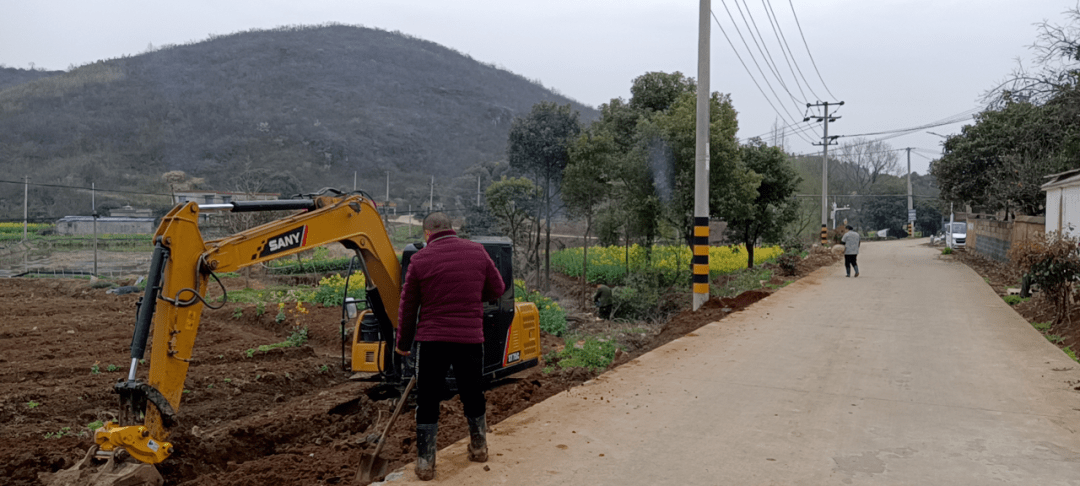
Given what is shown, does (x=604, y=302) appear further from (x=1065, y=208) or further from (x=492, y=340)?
(x=1065, y=208)

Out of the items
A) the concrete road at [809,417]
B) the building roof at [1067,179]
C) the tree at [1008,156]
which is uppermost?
the tree at [1008,156]

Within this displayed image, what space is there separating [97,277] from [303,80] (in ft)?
320

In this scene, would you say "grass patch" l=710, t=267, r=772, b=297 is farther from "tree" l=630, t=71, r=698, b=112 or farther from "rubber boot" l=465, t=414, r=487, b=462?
"rubber boot" l=465, t=414, r=487, b=462

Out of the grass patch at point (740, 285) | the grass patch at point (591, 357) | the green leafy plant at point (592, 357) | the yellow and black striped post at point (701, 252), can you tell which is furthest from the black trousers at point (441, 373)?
the grass patch at point (740, 285)

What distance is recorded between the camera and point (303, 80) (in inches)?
4461

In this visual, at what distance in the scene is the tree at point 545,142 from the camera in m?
27.1

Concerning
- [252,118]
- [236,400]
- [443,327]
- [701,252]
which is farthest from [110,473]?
[252,118]

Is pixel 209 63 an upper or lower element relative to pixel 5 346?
upper

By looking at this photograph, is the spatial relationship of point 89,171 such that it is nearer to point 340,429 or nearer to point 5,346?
point 5,346

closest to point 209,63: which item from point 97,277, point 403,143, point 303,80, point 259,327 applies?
point 303,80

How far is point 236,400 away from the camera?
8891mm

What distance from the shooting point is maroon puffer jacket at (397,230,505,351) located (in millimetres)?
4980

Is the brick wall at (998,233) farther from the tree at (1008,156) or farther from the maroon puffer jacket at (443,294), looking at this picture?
the maroon puffer jacket at (443,294)

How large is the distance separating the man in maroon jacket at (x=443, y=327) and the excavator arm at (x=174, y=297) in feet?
4.51
